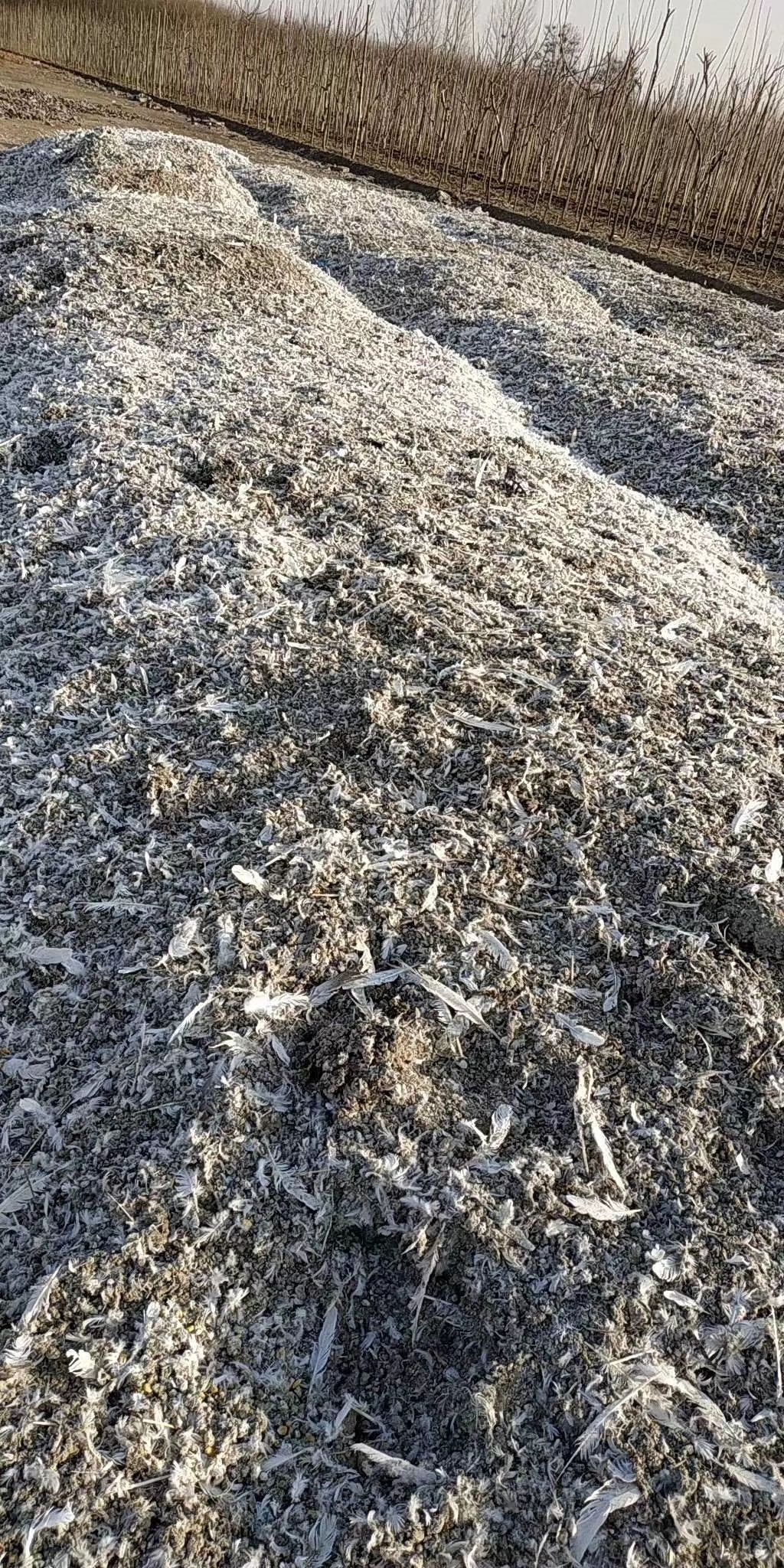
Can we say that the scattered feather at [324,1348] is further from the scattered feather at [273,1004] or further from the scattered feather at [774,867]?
the scattered feather at [774,867]

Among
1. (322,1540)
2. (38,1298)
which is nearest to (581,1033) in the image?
(322,1540)

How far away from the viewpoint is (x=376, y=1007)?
212cm

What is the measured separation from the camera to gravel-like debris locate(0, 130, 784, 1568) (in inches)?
60.6

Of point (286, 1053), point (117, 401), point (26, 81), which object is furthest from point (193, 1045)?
point (26, 81)

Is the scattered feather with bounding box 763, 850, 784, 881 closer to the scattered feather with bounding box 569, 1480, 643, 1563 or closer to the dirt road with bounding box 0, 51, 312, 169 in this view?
the scattered feather with bounding box 569, 1480, 643, 1563

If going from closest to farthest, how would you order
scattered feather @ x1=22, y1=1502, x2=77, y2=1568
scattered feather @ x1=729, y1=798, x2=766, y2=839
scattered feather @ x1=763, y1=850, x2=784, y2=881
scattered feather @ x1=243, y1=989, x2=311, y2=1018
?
scattered feather @ x1=22, y1=1502, x2=77, y2=1568, scattered feather @ x1=243, y1=989, x2=311, y2=1018, scattered feather @ x1=763, y1=850, x2=784, y2=881, scattered feather @ x1=729, y1=798, x2=766, y2=839

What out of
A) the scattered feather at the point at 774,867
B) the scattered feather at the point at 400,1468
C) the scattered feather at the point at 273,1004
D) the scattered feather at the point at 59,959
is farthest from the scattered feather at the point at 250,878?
the scattered feather at the point at 774,867

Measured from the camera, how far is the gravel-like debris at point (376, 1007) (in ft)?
5.05

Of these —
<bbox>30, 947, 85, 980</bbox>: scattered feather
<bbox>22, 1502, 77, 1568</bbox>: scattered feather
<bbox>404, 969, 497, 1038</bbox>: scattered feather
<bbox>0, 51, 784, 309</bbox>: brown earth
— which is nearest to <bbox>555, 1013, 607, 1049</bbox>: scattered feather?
<bbox>404, 969, 497, 1038</bbox>: scattered feather

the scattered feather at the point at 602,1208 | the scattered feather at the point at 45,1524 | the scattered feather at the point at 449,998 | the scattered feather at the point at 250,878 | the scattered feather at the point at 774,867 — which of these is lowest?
the scattered feather at the point at 45,1524

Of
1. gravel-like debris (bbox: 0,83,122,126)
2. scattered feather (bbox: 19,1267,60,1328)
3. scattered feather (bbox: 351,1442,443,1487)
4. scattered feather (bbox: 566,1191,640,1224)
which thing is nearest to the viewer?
scattered feather (bbox: 351,1442,443,1487)

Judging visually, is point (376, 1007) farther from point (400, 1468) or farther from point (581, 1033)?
point (400, 1468)

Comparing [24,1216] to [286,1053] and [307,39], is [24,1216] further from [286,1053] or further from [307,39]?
[307,39]

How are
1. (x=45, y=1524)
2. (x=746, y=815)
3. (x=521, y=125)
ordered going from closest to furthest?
1. (x=45, y=1524)
2. (x=746, y=815)
3. (x=521, y=125)
